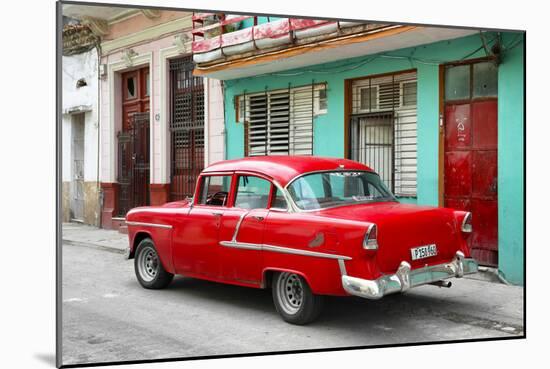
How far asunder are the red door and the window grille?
1.30 feet

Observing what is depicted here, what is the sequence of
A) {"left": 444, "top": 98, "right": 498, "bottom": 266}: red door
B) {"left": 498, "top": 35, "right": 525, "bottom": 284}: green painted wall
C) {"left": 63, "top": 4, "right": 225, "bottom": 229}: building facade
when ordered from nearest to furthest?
{"left": 63, "top": 4, "right": 225, "bottom": 229}: building facade → {"left": 498, "top": 35, "right": 525, "bottom": 284}: green painted wall → {"left": 444, "top": 98, "right": 498, "bottom": 266}: red door

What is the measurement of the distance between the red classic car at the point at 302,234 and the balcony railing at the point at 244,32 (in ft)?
3.83

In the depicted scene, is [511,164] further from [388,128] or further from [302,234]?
[302,234]

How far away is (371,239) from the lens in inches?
190

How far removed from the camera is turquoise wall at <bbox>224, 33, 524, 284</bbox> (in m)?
6.07

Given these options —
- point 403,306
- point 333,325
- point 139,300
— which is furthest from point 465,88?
point 139,300

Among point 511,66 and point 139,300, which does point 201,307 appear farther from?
point 511,66

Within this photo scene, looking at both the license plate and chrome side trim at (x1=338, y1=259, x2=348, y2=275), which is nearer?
chrome side trim at (x1=338, y1=259, x2=348, y2=275)

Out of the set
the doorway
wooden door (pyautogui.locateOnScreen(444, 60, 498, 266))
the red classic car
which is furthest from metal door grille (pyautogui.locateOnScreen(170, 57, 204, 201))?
wooden door (pyautogui.locateOnScreen(444, 60, 498, 266))

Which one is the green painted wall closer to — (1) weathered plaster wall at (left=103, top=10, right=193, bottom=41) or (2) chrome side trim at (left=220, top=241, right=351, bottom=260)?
(2) chrome side trim at (left=220, top=241, right=351, bottom=260)


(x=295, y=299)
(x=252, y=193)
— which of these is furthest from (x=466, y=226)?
(x=252, y=193)

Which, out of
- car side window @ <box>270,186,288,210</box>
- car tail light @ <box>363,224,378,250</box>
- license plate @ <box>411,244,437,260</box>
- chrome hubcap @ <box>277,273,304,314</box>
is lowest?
chrome hubcap @ <box>277,273,304,314</box>

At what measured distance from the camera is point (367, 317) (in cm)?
549

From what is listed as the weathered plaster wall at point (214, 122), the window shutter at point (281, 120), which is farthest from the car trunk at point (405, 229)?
the weathered plaster wall at point (214, 122)
